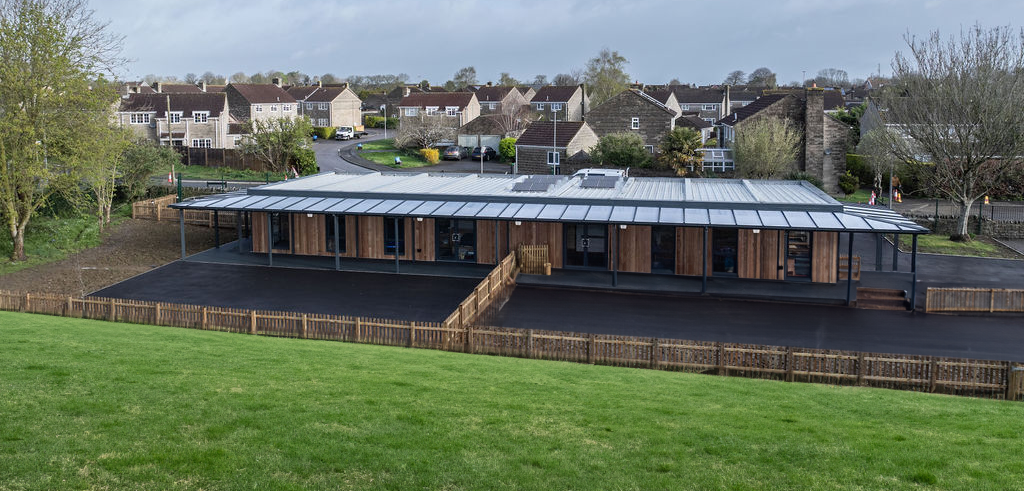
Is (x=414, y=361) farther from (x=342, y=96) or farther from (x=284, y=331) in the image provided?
(x=342, y=96)

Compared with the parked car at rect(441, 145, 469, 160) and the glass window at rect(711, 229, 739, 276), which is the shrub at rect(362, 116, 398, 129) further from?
the glass window at rect(711, 229, 739, 276)

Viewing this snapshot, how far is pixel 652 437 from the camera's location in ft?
40.4

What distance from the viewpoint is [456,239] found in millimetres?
32656

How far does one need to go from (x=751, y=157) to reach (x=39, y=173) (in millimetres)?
39466

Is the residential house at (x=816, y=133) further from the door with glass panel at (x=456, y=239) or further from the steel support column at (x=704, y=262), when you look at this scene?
the door with glass panel at (x=456, y=239)

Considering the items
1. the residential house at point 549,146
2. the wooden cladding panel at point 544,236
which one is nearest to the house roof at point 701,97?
the residential house at point 549,146

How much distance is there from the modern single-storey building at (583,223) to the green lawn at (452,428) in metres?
12.6

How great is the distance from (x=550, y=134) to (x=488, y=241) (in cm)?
3011

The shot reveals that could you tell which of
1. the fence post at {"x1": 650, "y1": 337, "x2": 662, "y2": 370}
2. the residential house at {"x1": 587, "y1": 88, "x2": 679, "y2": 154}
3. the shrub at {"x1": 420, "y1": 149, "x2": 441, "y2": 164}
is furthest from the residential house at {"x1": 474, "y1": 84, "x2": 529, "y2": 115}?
the fence post at {"x1": 650, "y1": 337, "x2": 662, "y2": 370}

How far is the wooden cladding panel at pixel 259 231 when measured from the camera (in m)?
34.3

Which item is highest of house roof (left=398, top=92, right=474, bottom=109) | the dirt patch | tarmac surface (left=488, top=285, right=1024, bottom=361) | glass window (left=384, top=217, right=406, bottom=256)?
house roof (left=398, top=92, right=474, bottom=109)

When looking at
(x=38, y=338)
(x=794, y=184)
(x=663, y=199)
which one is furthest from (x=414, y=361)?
(x=794, y=184)

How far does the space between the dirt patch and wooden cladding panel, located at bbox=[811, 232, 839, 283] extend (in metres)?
24.5

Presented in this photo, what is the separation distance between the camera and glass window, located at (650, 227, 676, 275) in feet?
99.7
